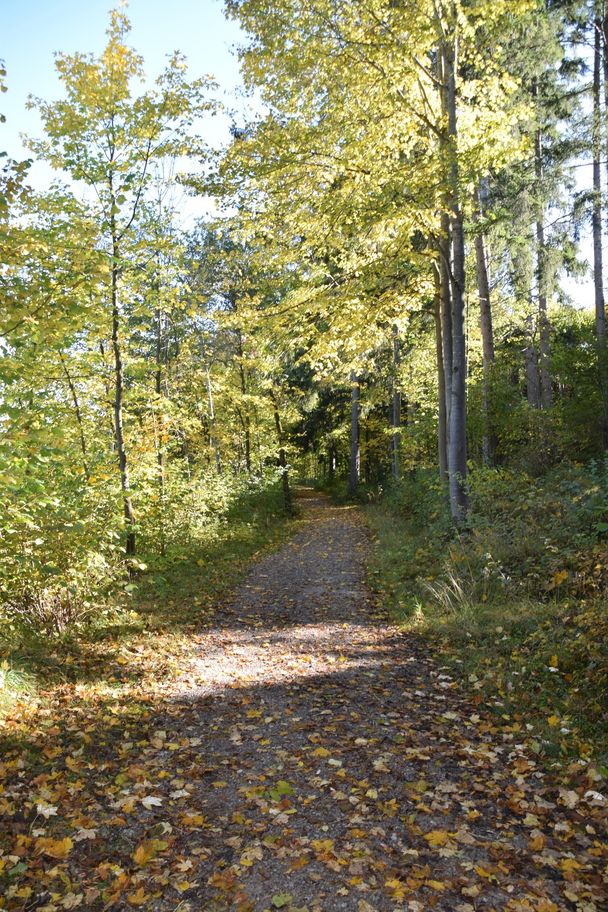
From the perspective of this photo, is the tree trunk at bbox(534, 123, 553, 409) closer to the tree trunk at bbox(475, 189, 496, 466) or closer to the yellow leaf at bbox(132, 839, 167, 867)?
the tree trunk at bbox(475, 189, 496, 466)

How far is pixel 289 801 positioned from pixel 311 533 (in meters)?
12.5

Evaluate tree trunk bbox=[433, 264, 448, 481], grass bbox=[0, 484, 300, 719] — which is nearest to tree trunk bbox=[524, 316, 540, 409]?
tree trunk bbox=[433, 264, 448, 481]

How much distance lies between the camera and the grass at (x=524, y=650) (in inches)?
182

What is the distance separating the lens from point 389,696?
5.57m

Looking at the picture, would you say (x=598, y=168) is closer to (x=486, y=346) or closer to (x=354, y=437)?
(x=486, y=346)

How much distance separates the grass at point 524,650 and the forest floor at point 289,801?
0.26 metres

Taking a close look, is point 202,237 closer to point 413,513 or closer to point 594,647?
point 413,513

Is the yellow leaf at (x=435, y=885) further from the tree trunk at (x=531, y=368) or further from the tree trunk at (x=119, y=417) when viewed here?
the tree trunk at (x=531, y=368)

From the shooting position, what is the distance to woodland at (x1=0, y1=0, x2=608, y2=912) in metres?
3.59

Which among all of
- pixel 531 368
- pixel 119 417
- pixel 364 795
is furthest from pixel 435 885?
pixel 531 368

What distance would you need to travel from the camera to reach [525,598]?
22.4 feet

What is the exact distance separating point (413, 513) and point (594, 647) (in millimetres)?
9237

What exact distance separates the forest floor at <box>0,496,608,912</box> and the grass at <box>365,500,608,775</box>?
0.84 ft

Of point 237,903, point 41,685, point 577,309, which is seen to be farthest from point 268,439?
point 237,903
